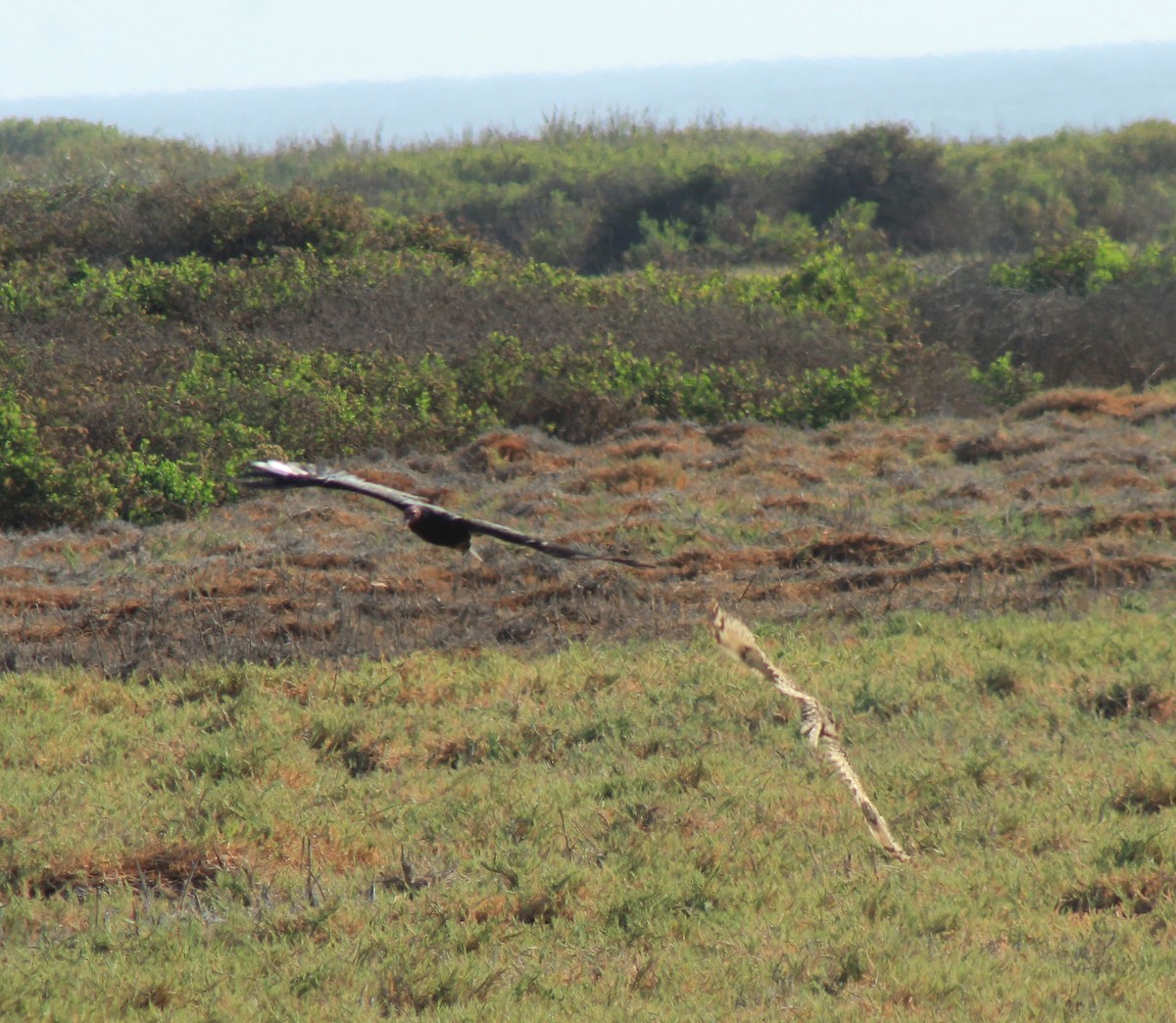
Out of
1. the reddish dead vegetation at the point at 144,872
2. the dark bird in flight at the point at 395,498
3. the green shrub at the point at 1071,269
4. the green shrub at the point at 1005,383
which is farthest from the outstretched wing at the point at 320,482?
the green shrub at the point at 1071,269

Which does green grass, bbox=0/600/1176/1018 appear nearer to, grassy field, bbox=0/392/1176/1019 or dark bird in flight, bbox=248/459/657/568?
grassy field, bbox=0/392/1176/1019

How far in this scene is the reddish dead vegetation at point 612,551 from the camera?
28.1 feet

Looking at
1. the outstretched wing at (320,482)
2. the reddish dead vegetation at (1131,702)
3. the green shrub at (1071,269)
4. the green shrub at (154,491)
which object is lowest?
the green shrub at (154,491)

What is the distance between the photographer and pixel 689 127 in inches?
1555

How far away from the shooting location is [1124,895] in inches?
197

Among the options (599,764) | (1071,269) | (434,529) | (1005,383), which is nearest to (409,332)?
(1005,383)

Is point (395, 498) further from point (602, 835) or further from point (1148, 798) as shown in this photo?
point (1148, 798)

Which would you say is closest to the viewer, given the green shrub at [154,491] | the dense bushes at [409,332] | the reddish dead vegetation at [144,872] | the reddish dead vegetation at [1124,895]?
the reddish dead vegetation at [1124,895]

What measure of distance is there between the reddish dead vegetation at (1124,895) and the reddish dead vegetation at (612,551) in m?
3.62

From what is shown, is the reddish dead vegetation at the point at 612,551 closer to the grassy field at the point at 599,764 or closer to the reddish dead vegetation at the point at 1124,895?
the grassy field at the point at 599,764

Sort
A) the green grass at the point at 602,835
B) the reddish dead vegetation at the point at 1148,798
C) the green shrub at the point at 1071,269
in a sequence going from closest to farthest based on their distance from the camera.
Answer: the green grass at the point at 602,835 < the reddish dead vegetation at the point at 1148,798 < the green shrub at the point at 1071,269

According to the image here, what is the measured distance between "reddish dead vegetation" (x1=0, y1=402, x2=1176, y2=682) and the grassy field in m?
0.04

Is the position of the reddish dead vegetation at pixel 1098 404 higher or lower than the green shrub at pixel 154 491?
higher

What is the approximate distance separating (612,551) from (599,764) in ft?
12.2
